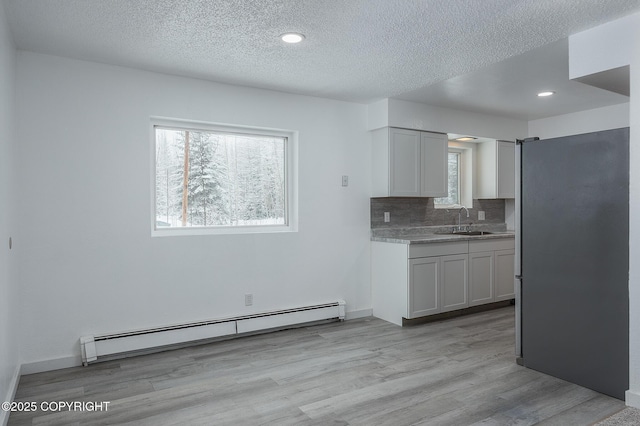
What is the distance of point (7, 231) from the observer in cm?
265

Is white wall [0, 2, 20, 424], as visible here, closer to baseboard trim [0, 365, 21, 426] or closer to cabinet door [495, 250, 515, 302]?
baseboard trim [0, 365, 21, 426]

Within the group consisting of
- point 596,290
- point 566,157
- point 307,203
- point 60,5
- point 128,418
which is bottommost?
point 128,418

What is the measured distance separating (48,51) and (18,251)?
1477mm

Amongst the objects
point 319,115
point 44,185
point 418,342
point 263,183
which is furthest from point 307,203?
point 44,185

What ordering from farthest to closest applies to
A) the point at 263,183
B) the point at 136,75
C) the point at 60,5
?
the point at 263,183 → the point at 136,75 → the point at 60,5

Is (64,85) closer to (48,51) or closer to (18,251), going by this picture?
(48,51)

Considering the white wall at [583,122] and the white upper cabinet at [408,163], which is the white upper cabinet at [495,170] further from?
the white upper cabinet at [408,163]

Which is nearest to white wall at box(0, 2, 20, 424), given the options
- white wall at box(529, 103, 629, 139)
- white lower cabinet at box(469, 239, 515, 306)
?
white lower cabinet at box(469, 239, 515, 306)

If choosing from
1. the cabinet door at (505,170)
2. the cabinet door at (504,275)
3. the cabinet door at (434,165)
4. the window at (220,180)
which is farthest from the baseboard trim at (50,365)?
the cabinet door at (505,170)

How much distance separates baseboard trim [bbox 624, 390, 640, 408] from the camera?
2.55m

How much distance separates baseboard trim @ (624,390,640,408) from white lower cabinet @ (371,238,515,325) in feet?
6.71

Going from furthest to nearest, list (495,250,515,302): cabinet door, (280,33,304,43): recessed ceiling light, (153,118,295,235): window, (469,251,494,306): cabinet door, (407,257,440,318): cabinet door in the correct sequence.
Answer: (495,250,515,302): cabinet door
(469,251,494,306): cabinet door
(407,257,440,318): cabinet door
(153,118,295,235): window
(280,33,304,43): recessed ceiling light

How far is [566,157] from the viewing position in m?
2.99

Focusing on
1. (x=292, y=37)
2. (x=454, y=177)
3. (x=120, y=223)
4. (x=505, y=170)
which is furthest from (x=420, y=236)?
(x=120, y=223)
